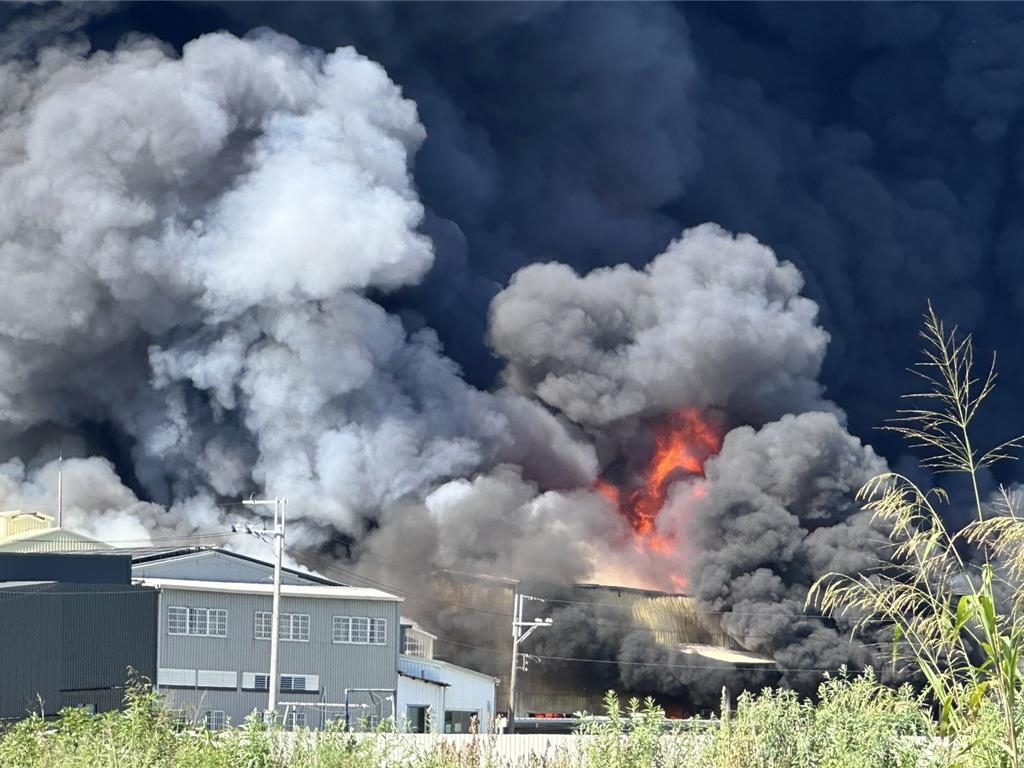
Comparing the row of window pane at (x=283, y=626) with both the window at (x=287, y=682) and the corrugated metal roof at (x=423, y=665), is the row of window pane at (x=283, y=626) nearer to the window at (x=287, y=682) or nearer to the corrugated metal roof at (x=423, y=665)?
the window at (x=287, y=682)

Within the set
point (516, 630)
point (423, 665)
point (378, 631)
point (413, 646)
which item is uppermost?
point (516, 630)

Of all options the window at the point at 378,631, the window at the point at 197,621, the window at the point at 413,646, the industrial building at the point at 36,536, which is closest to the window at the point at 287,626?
the window at the point at 197,621

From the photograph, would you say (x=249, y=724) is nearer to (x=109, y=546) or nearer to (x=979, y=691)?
(x=979, y=691)

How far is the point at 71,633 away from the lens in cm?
4784

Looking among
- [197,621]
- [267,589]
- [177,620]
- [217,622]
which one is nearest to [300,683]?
[267,589]

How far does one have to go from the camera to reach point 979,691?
1105cm

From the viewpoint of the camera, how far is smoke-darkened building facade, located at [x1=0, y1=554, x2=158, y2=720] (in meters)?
45.3

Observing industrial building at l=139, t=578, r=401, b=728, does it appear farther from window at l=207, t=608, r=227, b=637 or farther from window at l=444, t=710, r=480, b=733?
window at l=444, t=710, r=480, b=733

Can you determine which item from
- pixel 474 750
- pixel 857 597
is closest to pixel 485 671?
pixel 474 750

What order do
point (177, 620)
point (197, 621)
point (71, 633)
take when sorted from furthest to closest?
point (197, 621) → point (177, 620) → point (71, 633)

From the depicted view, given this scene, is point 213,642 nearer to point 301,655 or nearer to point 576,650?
point 301,655

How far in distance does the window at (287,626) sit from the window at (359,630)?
3.54 ft

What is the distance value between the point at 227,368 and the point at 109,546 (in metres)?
10.0

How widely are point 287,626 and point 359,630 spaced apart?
2.73 metres
